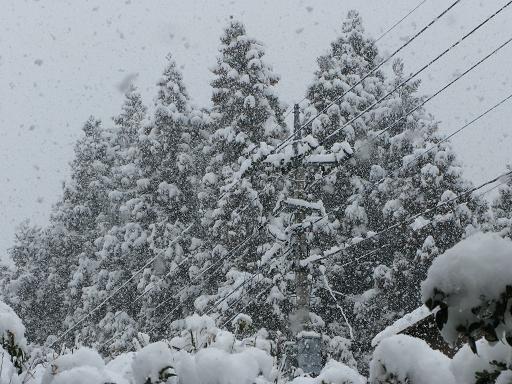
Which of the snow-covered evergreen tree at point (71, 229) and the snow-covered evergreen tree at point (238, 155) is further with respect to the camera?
the snow-covered evergreen tree at point (71, 229)

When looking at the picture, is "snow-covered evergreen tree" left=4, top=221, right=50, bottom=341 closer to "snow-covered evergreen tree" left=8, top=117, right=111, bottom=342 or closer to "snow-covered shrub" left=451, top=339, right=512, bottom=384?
"snow-covered evergreen tree" left=8, top=117, right=111, bottom=342

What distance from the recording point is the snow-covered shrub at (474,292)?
103 inches

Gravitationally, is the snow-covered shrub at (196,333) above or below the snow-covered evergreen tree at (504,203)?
below

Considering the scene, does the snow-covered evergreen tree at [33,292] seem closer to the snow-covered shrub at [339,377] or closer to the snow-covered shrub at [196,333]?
the snow-covered shrub at [196,333]

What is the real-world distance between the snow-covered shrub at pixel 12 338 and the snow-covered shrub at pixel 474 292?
3.98 metres

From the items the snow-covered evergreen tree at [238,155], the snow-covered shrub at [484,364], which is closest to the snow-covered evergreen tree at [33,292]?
the snow-covered evergreen tree at [238,155]

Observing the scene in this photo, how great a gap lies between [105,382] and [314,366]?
7834 mm

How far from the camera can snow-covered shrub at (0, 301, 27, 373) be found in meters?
5.42

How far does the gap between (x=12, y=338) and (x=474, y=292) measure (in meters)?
4.22

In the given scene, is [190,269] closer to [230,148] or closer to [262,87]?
[230,148]

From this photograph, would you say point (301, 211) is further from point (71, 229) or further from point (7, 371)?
point (71, 229)

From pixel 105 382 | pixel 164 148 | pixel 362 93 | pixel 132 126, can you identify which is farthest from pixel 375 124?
pixel 105 382

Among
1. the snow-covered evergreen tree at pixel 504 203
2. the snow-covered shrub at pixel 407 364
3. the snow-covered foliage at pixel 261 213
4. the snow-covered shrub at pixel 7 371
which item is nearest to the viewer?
the snow-covered shrub at pixel 407 364

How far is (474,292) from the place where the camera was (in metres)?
2.64
